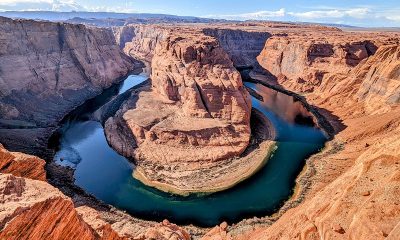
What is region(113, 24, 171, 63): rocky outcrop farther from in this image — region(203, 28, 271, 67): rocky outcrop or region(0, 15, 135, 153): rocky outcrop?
region(0, 15, 135, 153): rocky outcrop

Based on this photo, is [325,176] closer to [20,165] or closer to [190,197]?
[190,197]

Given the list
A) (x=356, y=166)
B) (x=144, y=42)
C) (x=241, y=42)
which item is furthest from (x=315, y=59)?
(x=144, y=42)

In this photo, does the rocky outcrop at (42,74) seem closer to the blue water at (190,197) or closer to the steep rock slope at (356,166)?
the blue water at (190,197)

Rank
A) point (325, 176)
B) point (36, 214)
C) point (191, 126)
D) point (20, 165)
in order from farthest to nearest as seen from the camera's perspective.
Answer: point (191, 126)
point (325, 176)
point (20, 165)
point (36, 214)

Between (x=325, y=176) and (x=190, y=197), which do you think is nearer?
(x=190, y=197)

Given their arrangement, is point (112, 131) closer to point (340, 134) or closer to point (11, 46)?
point (11, 46)

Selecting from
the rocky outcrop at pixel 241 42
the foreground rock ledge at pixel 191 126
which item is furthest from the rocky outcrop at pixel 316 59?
the foreground rock ledge at pixel 191 126

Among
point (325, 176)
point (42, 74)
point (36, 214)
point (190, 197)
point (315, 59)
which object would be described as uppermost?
point (36, 214)

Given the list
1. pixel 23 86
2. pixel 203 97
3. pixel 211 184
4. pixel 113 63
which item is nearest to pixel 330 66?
pixel 203 97
